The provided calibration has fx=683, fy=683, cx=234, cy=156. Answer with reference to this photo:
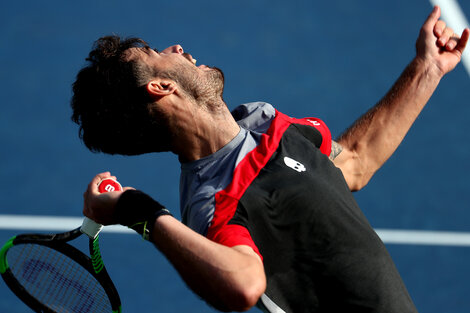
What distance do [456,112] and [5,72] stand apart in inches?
176

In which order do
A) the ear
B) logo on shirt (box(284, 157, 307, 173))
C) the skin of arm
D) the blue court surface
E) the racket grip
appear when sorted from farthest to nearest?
the blue court surface < the racket grip < the ear < logo on shirt (box(284, 157, 307, 173)) < the skin of arm

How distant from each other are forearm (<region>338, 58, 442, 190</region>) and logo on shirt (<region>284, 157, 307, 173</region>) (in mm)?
465

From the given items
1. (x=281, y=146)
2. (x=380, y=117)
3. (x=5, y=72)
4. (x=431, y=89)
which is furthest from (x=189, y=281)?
(x=5, y=72)

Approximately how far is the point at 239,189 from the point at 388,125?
0.99 metres

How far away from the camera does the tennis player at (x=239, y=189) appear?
2.48 meters

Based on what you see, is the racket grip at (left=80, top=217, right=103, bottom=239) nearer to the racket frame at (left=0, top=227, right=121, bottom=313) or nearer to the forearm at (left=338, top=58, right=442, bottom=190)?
the racket frame at (left=0, top=227, right=121, bottom=313)

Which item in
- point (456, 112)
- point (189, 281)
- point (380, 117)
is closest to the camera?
point (189, 281)

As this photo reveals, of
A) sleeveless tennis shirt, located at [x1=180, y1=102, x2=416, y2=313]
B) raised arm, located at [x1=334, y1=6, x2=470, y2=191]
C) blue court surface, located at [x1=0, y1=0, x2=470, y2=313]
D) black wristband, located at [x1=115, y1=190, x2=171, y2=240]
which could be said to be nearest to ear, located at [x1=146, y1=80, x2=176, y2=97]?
sleeveless tennis shirt, located at [x1=180, y1=102, x2=416, y2=313]

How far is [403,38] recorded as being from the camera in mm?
7398

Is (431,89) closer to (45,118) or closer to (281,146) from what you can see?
(281,146)

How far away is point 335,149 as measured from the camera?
3.31 meters

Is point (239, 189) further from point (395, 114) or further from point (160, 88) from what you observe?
point (395, 114)

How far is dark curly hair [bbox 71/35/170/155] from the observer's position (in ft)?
9.82

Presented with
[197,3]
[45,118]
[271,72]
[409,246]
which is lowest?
[409,246]
